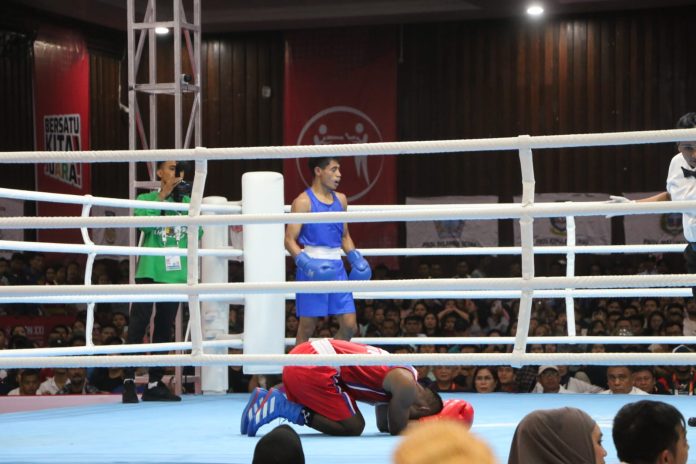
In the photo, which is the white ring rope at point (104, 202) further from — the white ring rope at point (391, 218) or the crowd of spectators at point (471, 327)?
the crowd of spectators at point (471, 327)

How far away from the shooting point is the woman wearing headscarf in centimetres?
181

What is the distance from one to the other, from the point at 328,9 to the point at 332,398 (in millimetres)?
6939

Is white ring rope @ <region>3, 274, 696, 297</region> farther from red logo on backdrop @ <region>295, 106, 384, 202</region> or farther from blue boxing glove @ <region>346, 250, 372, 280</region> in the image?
red logo on backdrop @ <region>295, 106, 384, 202</region>

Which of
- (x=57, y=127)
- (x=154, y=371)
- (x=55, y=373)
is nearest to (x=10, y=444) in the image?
(x=154, y=371)

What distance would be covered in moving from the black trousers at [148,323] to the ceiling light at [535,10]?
5.73 metres

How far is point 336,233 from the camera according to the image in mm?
5020

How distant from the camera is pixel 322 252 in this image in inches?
197

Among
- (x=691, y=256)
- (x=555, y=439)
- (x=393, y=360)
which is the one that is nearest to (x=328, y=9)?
(x=691, y=256)

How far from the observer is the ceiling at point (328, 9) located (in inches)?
386

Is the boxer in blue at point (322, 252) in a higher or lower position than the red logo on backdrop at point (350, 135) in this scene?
lower

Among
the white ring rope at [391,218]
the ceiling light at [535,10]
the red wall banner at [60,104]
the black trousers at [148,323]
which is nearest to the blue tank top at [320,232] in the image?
the black trousers at [148,323]

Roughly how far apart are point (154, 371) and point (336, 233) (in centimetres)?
112

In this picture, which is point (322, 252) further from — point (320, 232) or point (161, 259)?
point (161, 259)

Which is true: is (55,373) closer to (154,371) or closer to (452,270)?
(154,371)
